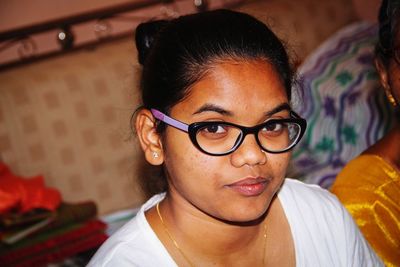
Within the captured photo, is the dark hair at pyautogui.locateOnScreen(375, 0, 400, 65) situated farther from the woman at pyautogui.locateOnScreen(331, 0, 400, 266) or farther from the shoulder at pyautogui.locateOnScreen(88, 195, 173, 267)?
the shoulder at pyautogui.locateOnScreen(88, 195, 173, 267)

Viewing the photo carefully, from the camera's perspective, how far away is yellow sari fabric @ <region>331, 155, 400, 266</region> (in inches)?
60.6

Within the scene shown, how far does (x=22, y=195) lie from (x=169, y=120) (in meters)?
1.21

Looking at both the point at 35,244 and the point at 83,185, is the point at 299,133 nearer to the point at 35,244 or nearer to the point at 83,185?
the point at 35,244

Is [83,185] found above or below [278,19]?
below

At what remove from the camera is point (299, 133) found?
1.24 metres

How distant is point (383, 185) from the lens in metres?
1.57

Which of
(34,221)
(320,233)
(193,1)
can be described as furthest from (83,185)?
(320,233)

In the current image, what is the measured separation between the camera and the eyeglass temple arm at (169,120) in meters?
1.15

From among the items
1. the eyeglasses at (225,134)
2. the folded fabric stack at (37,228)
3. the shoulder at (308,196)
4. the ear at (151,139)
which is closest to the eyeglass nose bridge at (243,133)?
the eyeglasses at (225,134)

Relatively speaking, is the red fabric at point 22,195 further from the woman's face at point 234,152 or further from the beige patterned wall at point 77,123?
the woman's face at point 234,152

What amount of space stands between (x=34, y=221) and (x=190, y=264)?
1.16 m

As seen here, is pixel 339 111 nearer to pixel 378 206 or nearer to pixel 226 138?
pixel 378 206

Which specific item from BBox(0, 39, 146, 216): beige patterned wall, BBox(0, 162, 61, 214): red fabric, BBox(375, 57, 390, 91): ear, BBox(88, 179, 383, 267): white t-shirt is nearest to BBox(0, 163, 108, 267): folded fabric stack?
BBox(0, 162, 61, 214): red fabric

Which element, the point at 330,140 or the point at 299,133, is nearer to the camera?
the point at 299,133
